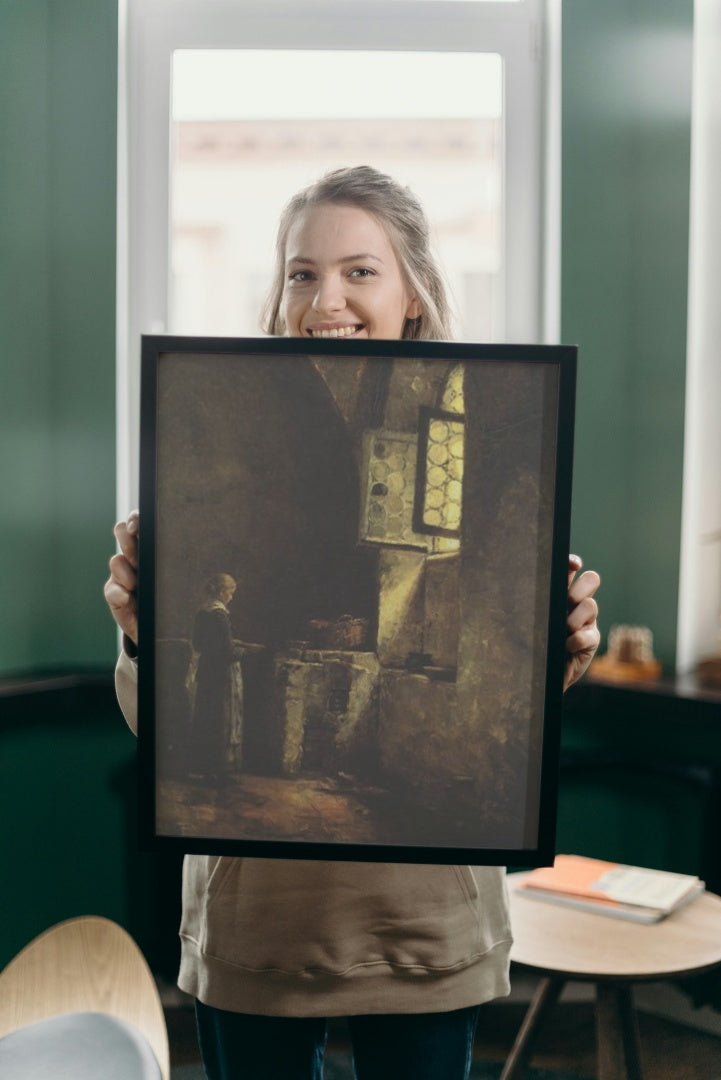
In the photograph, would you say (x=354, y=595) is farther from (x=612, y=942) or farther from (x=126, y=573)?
(x=612, y=942)

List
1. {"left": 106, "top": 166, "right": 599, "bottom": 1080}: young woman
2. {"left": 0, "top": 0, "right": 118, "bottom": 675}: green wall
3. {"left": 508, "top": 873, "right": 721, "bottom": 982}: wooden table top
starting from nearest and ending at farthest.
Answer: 1. {"left": 106, "top": 166, "right": 599, "bottom": 1080}: young woman
2. {"left": 508, "top": 873, "right": 721, "bottom": 982}: wooden table top
3. {"left": 0, "top": 0, "right": 118, "bottom": 675}: green wall

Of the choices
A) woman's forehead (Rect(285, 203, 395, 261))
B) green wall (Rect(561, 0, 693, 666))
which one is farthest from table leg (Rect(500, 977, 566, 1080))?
woman's forehead (Rect(285, 203, 395, 261))

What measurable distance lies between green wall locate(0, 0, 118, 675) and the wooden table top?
1.26 metres

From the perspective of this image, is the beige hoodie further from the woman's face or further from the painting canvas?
the woman's face

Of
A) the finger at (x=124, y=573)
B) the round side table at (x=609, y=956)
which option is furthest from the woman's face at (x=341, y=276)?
the round side table at (x=609, y=956)

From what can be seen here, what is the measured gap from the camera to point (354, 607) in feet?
2.96

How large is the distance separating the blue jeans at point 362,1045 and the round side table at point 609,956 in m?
0.61

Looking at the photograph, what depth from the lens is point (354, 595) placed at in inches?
35.5

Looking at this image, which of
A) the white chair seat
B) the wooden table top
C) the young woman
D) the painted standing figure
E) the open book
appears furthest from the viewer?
the open book

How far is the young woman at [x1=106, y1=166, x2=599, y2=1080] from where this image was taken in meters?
1.02

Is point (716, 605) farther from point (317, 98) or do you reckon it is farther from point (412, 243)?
point (412, 243)

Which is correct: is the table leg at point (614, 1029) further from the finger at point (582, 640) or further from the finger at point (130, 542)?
the finger at point (130, 542)

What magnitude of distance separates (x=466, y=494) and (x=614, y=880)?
50.3 inches

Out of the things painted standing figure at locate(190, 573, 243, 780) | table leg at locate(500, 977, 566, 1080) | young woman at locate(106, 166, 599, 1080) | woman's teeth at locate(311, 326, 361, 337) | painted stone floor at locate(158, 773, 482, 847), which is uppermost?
woman's teeth at locate(311, 326, 361, 337)
